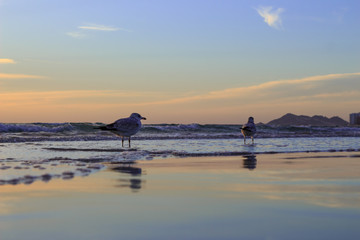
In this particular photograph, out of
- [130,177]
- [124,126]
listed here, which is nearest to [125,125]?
[124,126]

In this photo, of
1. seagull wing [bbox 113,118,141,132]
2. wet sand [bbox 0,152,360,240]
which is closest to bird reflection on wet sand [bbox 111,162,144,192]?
wet sand [bbox 0,152,360,240]

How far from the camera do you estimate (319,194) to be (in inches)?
180

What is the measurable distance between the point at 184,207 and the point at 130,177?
2.23 meters

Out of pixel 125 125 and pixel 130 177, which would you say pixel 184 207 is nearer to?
pixel 130 177

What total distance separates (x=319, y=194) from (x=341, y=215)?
Result: 1.02 metres

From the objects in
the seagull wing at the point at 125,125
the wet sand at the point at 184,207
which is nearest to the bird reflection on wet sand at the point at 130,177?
the wet sand at the point at 184,207

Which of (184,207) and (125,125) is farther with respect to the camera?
(125,125)

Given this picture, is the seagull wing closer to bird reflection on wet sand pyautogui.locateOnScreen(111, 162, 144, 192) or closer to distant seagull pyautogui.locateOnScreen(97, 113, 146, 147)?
distant seagull pyautogui.locateOnScreen(97, 113, 146, 147)

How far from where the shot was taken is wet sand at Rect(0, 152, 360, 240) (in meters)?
3.05

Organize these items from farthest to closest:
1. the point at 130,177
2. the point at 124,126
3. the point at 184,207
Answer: the point at 124,126, the point at 130,177, the point at 184,207

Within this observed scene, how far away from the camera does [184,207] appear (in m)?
3.87

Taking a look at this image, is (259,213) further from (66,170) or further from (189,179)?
(66,170)

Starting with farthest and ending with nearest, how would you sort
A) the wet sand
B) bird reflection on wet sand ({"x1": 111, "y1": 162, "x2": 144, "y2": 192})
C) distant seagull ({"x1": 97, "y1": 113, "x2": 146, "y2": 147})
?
distant seagull ({"x1": 97, "y1": 113, "x2": 146, "y2": 147}) → bird reflection on wet sand ({"x1": 111, "y1": 162, "x2": 144, "y2": 192}) → the wet sand

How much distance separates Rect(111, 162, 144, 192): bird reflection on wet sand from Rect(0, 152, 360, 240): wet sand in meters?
0.01
